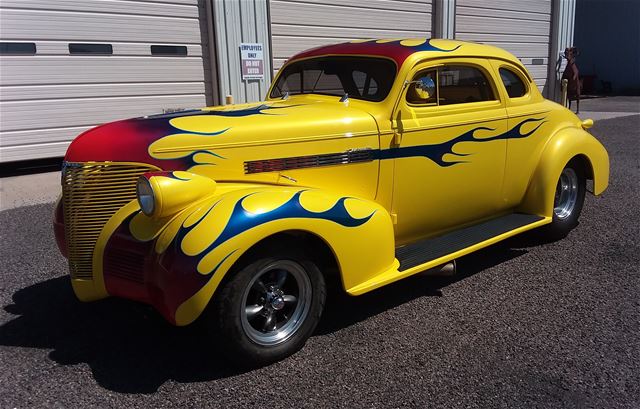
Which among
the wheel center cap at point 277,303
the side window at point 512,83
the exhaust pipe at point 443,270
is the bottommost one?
the exhaust pipe at point 443,270

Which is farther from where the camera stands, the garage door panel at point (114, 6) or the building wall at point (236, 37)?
the building wall at point (236, 37)

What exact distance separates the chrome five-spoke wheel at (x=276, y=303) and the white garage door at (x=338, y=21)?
6785 mm

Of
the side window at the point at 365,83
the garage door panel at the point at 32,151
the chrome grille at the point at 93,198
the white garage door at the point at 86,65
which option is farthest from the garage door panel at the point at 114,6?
the chrome grille at the point at 93,198

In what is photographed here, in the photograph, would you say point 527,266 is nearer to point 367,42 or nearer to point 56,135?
point 367,42

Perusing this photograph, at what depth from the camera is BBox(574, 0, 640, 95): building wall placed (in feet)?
74.6

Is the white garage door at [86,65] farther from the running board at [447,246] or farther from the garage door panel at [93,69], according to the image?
the running board at [447,246]

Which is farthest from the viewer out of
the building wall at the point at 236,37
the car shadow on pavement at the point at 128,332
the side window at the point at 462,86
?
the building wall at the point at 236,37

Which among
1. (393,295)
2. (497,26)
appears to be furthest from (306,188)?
(497,26)

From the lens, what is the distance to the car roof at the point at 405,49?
395 cm

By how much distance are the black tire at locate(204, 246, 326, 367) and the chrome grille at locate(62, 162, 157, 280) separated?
0.81 meters

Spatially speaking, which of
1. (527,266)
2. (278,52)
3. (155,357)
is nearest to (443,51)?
(527,266)

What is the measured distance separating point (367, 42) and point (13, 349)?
3.27m

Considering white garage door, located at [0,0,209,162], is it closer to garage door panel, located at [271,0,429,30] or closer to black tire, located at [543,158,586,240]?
garage door panel, located at [271,0,429,30]

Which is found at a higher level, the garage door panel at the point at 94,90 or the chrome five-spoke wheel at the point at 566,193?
the garage door panel at the point at 94,90
